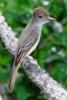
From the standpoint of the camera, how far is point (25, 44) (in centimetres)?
607

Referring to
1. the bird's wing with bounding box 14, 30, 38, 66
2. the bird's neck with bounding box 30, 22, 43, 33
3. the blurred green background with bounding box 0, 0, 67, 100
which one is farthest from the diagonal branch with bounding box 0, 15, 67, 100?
the blurred green background with bounding box 0, 0, 67, 100

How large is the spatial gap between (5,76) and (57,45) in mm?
653

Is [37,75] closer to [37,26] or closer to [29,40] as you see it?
[29,40]

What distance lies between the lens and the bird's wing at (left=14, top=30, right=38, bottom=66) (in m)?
5.89

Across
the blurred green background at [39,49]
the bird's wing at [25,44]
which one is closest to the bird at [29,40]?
the bird's wing at [25,44]

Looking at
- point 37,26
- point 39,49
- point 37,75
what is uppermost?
point 37,26

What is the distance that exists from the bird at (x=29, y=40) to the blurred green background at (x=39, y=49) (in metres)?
0.50

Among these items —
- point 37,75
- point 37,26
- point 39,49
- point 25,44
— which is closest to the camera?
point 37,75

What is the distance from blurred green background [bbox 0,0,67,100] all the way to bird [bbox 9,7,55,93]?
501 mm

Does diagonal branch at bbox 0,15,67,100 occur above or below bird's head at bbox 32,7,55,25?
below

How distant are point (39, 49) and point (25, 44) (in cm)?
105

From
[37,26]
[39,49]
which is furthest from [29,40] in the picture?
[39,49]

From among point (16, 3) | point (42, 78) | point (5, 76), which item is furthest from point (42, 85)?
point (16, 3)

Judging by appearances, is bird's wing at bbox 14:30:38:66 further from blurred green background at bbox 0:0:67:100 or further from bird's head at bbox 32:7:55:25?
blurred green background at bbox 0:0:67:100
